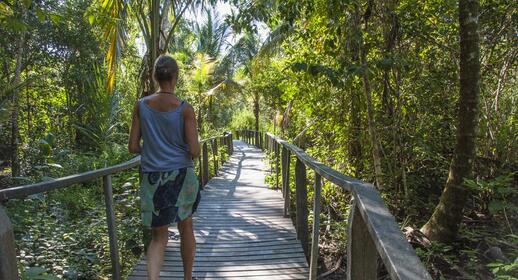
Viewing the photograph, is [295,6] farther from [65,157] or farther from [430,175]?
[65,157]

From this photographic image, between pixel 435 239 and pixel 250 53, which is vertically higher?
pixel 250 53

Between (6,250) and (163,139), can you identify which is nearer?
(6,250)

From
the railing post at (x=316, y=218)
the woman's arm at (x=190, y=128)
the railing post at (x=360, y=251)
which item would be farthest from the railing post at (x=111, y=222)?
the railing post at (x=360, y=251)

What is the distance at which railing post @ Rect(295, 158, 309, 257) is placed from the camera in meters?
4.74

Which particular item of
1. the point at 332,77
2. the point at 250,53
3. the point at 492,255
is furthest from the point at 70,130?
the point at 250,53

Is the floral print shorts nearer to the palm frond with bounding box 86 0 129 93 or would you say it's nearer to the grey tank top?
the grey tank top

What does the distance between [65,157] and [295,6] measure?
22.6ft

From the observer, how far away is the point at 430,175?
21.0 ft

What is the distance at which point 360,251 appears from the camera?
189 cm

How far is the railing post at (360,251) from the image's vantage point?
1838 millimetres

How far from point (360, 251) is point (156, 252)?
163 centimetres

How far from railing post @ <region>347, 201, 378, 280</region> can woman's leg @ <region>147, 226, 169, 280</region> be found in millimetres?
1490

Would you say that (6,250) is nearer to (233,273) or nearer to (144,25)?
(233,273)

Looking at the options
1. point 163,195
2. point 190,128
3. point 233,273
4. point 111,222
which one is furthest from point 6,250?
point 233,273
